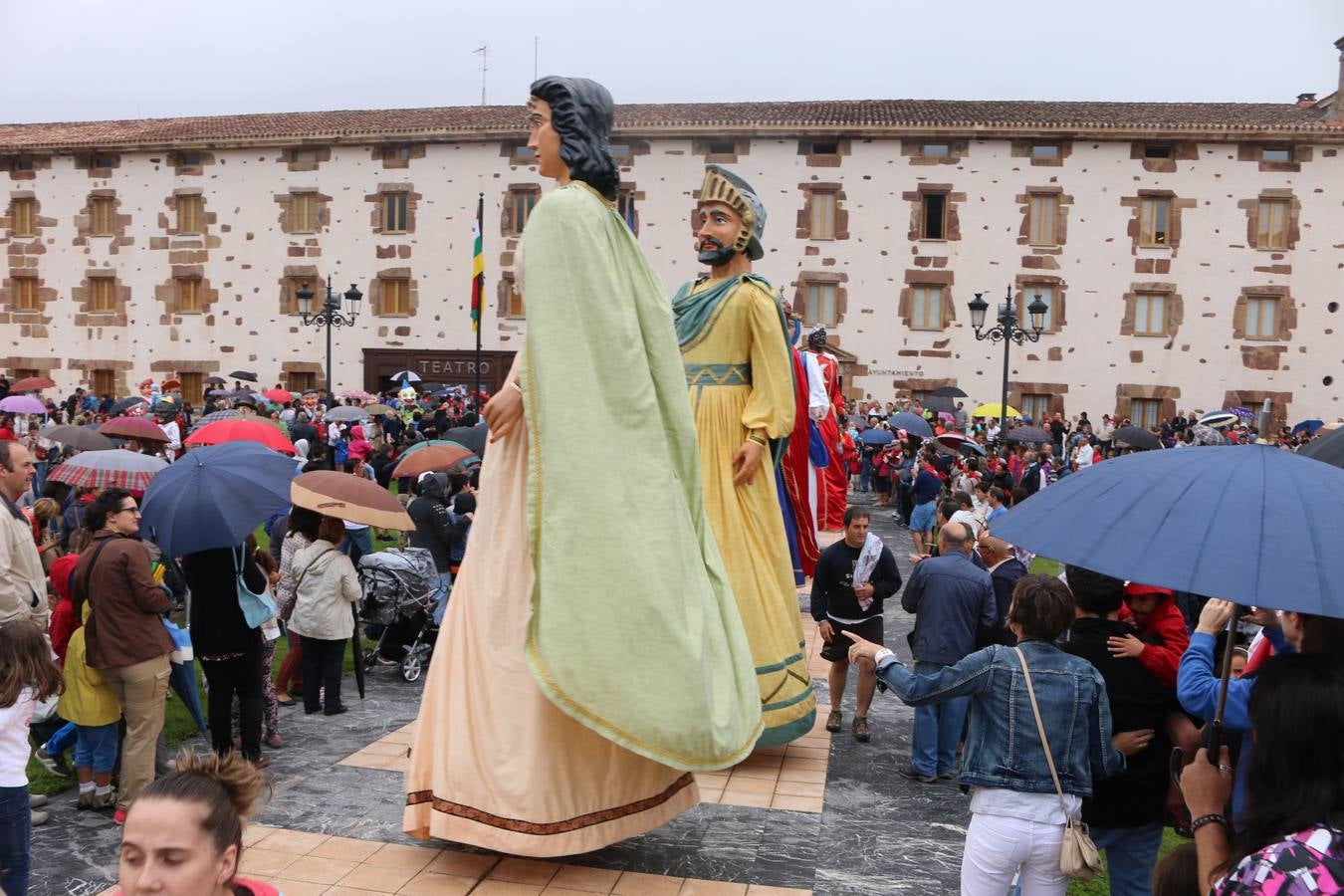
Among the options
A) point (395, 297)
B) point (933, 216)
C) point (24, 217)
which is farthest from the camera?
point (24, 217)

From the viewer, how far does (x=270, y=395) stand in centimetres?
2755

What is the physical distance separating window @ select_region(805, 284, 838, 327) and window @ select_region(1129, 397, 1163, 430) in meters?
8.84

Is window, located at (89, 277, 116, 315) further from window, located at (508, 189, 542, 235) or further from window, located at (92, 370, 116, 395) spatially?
window, located at (508, 189, 542, 235)

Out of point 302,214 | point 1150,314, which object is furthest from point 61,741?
point 1150,314

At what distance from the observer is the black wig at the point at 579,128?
4.16 m

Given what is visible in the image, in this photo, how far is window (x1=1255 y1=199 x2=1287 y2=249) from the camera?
31.2 metres

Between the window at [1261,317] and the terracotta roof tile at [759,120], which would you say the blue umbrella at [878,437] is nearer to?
the terracotta roof tile at [759,120]

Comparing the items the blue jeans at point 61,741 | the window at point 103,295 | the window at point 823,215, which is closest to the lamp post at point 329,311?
the window at point 103,295

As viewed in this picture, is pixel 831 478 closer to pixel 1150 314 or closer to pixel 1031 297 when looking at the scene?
pixel 1031 297

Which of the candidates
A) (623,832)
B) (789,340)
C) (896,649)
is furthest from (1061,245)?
(623,832)

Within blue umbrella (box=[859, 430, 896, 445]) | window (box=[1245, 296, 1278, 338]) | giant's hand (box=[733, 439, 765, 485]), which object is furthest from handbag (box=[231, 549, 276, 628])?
window (box=[1245, 296, 1278, 338])

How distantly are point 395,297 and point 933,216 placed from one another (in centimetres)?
1640

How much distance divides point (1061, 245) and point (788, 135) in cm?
841

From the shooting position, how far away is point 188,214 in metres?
35.4
